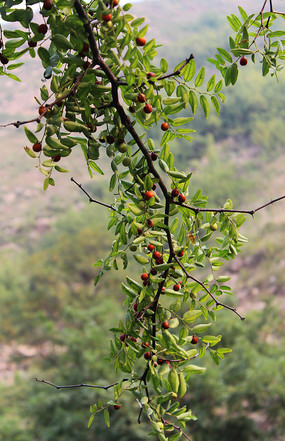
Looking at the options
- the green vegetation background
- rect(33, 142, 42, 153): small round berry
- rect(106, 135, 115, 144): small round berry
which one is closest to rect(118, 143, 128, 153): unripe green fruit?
rect(106, 135, 115, 144): small round berry

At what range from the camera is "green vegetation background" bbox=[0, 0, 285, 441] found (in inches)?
257

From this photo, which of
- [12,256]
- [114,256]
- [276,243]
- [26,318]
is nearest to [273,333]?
[276,243]

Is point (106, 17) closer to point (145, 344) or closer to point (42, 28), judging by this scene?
point (42, 28)

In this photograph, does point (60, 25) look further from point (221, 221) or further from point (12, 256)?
point (12, 256)

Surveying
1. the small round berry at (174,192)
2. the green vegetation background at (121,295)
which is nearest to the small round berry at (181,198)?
the small round berry at (174,192)

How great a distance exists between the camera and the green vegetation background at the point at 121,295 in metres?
6.52

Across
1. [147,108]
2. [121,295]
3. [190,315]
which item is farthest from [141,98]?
[121,295]

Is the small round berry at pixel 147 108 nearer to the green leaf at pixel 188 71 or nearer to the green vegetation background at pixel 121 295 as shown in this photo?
the green leaf at pixel 188 71

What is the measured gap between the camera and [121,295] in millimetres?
13461

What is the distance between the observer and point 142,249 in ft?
2.38

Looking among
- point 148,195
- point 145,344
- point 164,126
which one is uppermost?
point 164,126

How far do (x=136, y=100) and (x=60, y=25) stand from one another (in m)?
0.12

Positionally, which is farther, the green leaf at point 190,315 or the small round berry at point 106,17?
the green leaf at point 190,315

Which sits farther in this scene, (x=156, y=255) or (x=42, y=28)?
(x=156, y=255)
